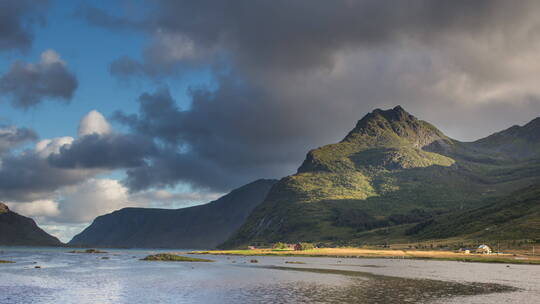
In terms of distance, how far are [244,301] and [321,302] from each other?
10.7 meters

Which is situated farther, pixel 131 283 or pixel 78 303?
pixel 131 283

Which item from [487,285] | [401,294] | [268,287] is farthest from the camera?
[487,285]

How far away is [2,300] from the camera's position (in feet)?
221

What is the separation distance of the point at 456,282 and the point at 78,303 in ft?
240

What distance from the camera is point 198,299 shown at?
238ft

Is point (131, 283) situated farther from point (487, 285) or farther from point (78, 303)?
point (487, 285)

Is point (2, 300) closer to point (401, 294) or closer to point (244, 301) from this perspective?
point (244, 301)

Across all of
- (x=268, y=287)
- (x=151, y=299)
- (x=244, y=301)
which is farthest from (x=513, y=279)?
(x=151, y=299)

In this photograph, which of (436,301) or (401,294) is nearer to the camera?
(436,301)

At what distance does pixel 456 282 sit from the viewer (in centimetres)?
10169

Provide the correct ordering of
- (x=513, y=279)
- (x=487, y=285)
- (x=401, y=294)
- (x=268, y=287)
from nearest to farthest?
1. (x=401, y=294)
2. (x=268, y=287)
3. (x=487, y=285)
4. (x=513, y=279)

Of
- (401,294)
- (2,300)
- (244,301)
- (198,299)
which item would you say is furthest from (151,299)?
(401,294)

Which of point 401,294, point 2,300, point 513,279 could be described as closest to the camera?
point 2,300

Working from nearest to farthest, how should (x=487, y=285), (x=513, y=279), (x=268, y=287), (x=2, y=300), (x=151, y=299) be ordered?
(x=2, y=300) → (x=151, y=299) → (x=268, y=287) → (x=487, y=285) → (x=513, y=279)
